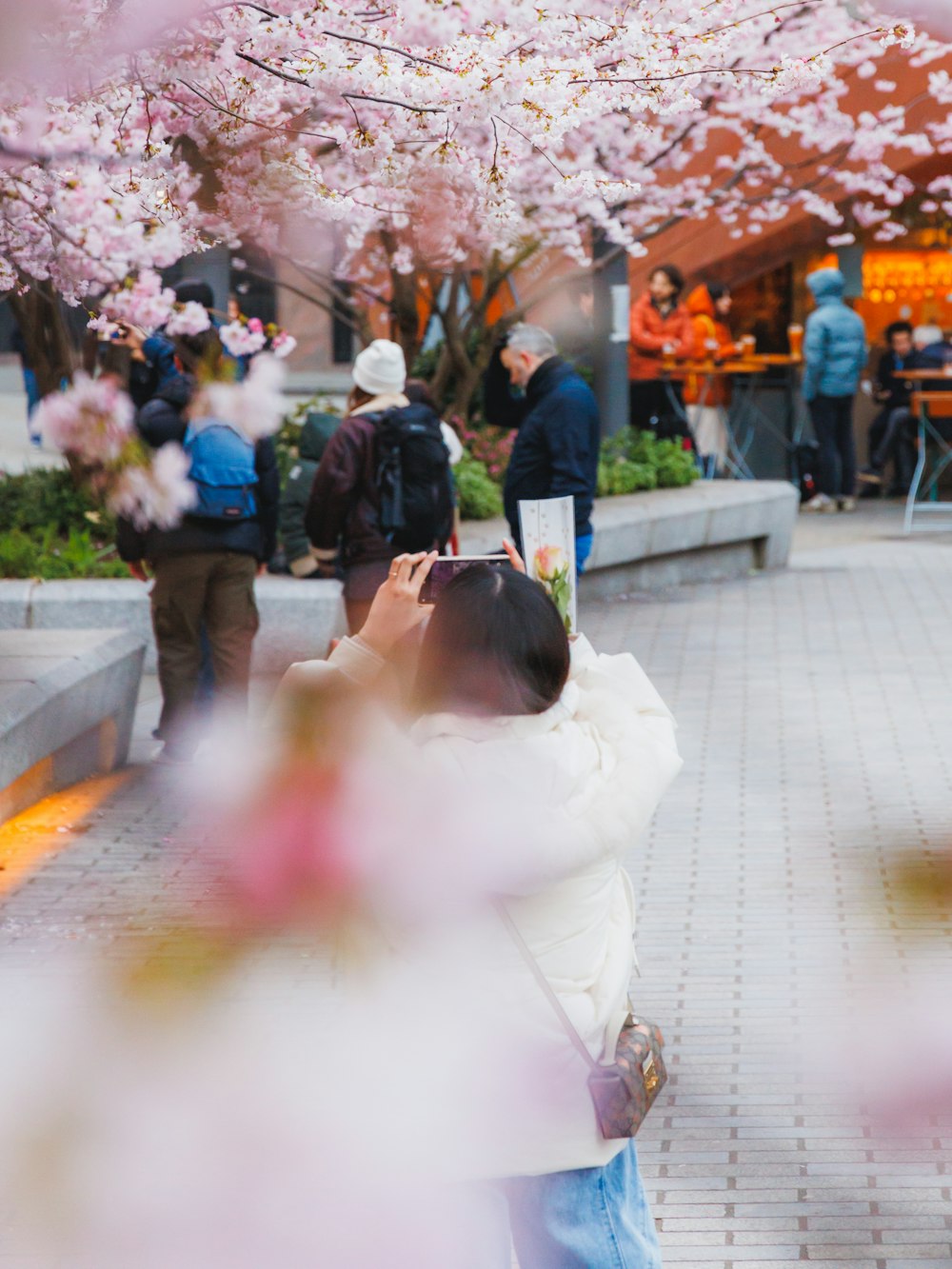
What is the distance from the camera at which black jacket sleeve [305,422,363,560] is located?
6.66 meters

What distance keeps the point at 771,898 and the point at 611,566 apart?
6296 millimetres

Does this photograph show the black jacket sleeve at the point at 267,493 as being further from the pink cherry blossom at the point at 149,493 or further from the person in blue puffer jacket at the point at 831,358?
the person in blue puffer jacket at the point at 831,358

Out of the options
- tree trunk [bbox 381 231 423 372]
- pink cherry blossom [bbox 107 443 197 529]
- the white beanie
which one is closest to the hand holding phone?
pink cherry blossom [bbox 107 443 197 529]

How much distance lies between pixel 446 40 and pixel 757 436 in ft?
43.7

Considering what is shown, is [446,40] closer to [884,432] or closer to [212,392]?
[212,392]

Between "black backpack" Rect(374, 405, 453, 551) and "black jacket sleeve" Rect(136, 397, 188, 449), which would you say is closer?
"black jacket sleeve" Rect(136, 397, 188, 449)

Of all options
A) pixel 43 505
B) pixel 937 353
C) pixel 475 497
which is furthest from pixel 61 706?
pixel 937 353

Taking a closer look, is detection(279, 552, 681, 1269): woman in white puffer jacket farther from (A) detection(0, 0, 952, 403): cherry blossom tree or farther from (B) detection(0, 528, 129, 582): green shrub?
(B) detection(0, 528, 129, 582): green shrub

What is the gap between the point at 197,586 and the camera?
6.88 meters

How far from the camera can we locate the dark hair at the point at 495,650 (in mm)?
2182

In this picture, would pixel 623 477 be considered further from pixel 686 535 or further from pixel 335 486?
pixel 335 486

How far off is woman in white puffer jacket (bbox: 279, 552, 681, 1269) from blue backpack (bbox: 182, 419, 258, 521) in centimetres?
446

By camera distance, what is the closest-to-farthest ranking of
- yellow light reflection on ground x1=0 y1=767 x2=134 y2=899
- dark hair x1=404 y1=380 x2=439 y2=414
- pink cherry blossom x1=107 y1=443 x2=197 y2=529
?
pink cherry blossom x1=107 y1=443 x2=197 y2=529 → yellow light reflection on ground x1=0 y1=767 x2=134 y2=899 → dark hair x1=404 y1=380 x2=439 y2=414

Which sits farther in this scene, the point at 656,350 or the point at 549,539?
the point at 656,350
